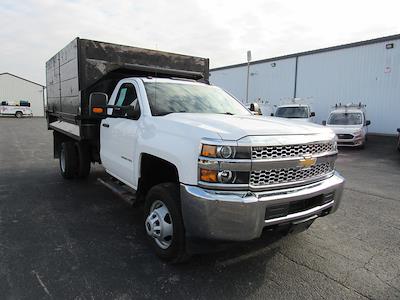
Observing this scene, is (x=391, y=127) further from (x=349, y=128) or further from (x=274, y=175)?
(x=274, y=175)

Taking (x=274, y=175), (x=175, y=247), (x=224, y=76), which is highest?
(x=224, y=76)

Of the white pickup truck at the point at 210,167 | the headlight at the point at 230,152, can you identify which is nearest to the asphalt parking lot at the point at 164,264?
the white pickup truck at the point at 210,167

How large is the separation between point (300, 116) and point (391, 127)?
5.41 m

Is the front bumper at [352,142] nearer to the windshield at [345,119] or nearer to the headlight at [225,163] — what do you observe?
the windshield at [345,119]

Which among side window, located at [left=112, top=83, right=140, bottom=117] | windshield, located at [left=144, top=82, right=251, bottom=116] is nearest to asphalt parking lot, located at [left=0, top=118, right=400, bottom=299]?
side window, located at [left=112, top=83, right=140, bottom=117]

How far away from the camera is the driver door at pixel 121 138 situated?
411cm

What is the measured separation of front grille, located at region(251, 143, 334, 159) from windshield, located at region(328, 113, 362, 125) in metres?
13.5

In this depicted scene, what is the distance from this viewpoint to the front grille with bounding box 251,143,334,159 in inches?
112

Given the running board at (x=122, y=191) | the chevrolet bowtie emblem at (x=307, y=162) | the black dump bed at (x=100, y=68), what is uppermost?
the black dump bed at (x=100, y=68)

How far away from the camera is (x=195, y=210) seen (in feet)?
9.29

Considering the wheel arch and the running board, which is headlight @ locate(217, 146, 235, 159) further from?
the running board

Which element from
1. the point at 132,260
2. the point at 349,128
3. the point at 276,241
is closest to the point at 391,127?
the point at 349,128

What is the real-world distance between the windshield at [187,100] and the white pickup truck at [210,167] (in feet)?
0.05

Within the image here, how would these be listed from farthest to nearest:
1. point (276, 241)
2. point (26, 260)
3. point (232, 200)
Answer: point (276, 241)
point (26, 260)
point (232, 200)
